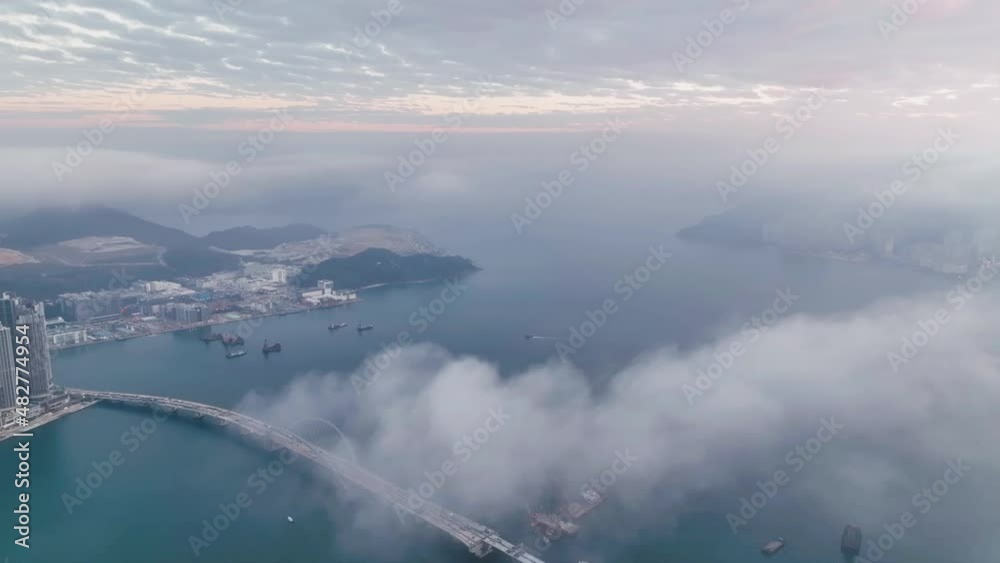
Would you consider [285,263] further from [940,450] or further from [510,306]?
[940,450]

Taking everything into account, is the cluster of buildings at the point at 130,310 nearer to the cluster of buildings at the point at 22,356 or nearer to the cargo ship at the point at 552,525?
the cluster of buildings at the point at 22,356

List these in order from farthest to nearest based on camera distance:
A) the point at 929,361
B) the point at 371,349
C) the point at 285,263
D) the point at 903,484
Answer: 1. the point at 285,263
2. the point at 371,349
3. the point at 929,361
4. the point at 903,484

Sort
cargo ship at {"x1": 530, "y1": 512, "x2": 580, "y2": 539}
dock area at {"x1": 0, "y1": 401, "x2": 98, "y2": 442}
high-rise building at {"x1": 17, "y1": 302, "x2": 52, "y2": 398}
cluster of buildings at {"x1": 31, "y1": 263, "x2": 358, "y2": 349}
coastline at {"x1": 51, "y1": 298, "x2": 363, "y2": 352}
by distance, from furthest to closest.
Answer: cluster of buildings at {"x1": 31, "y1": 263, "x2": 358, "y2": 349}, coastline at {"x1": 51, "y1": 298, "x2": 363, "y2": 352}, high-rise building at {"x1": 17, "y1": 302, "x2": 52, "y2": 398}, dock area at {"x1": 0, "y1": 401, "x2": 98, "y2": 442}, cargo ship at {"x1": 530, "y1": 512, "x2": 580, "y2": 539}

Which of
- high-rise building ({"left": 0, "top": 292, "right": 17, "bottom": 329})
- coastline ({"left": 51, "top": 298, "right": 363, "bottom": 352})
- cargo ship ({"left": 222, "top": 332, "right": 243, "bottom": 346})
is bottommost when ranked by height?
coastline ({"left": 51, "top": 298, "right": 363, "bottom": 352})

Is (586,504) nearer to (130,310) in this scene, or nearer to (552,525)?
(552,525)

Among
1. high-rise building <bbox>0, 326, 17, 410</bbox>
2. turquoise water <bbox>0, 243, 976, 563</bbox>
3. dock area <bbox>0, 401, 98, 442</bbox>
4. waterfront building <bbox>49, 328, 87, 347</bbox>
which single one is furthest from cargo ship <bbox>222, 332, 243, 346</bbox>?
high-rise building <bbox>0, 326, 17, 410</bbox>

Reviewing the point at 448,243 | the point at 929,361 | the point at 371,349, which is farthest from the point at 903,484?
the point at 448,243

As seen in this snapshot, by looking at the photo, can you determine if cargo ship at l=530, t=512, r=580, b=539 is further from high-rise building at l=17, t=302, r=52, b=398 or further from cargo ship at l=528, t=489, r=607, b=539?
high-rise building at l=17, t=302, r=52, b=398

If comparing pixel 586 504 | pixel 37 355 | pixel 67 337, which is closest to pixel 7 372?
pixel 37 355
